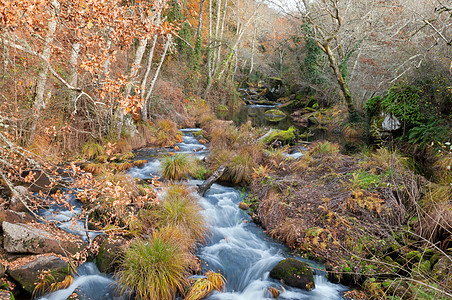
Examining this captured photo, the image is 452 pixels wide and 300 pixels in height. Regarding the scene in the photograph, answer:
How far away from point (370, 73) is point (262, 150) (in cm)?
946

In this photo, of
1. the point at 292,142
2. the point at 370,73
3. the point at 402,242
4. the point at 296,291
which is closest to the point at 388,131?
the point at 292,142

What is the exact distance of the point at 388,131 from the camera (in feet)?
34.3

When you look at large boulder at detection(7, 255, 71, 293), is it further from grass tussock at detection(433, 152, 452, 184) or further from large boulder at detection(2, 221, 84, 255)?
grass tussock at detection(433, 152, 452, 184)

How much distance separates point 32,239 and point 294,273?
430 cm

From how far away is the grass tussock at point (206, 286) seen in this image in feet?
12.7

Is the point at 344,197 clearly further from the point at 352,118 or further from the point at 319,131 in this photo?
the point at 319,131

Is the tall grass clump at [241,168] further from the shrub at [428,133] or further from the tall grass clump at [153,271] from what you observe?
the shrub at [428,133]

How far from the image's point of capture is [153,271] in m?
3.79

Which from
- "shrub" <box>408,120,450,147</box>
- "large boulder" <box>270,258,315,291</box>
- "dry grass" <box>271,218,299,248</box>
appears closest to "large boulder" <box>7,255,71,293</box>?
"large boulder" <box>270,258,315,291</box>

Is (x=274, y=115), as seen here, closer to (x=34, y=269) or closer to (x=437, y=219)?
(x=437, y=219)

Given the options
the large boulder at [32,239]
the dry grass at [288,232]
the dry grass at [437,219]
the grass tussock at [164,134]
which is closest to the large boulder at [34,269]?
the large boulder at [32,239]

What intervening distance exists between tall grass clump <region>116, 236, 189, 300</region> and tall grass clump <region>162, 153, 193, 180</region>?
366 centimetres

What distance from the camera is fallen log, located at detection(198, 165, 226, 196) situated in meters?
6.93

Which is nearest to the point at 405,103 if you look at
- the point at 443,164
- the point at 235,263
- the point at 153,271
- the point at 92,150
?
the point at 443,164
